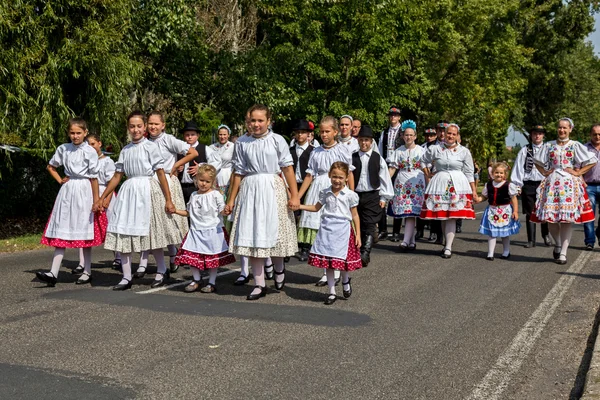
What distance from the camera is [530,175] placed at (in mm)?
14609

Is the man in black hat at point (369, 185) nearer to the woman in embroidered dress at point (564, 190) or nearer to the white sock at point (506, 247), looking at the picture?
the white sock at point (506, 247)

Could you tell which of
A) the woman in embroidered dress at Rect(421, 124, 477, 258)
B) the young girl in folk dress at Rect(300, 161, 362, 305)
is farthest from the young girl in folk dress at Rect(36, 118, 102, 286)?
the woman in embroidered dress at Rect(421, 124, 477, 258)

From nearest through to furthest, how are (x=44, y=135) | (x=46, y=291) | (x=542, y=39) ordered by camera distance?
(x=46, y=291)
(x=44, y=135)
(x=542, y=39)

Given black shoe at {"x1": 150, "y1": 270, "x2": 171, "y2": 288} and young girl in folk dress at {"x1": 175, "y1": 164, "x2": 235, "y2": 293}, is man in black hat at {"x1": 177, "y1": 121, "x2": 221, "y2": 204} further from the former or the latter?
young girl in folk dress at {"x1": 175, "y1": 164, "x2": 235, "y2": 293}

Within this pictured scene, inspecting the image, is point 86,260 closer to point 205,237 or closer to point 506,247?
point 205,237

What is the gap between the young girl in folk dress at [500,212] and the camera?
41.4 feet

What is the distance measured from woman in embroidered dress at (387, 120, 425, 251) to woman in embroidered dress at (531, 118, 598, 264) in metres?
2.32

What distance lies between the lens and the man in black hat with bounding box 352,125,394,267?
11.8m

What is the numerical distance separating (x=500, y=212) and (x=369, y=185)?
2408mm

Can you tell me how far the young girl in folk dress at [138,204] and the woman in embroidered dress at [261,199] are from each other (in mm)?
1059

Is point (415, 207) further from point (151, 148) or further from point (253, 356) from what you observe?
point (253, 356)

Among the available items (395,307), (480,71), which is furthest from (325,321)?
(480,71)

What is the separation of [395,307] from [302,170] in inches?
169

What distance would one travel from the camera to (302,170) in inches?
484
